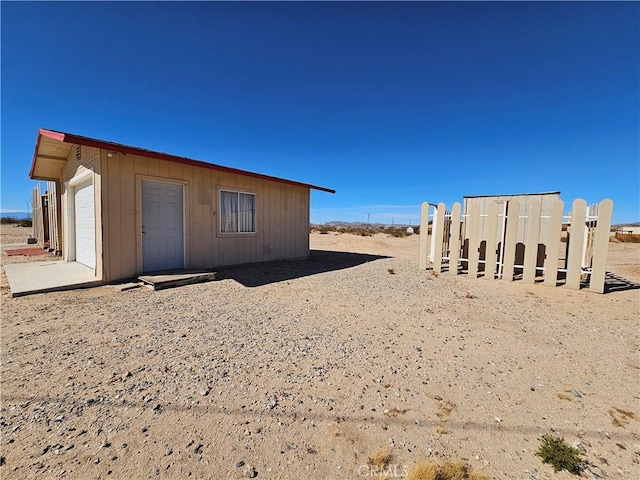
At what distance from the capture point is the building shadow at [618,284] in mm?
6111

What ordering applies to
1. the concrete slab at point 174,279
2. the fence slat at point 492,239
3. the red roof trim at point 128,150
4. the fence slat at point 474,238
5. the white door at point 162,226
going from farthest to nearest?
the fence slat at point 474,238
the fence slat at point 492,239
the white door at point 162,226
the concrete slab at point 174,279
the red roof trim at point 128,150

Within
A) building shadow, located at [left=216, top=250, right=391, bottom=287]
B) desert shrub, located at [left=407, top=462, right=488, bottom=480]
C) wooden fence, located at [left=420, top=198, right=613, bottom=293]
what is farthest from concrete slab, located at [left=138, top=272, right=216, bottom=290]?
wooden fence, located at [left=420, top=198, right=613, bottom=293]

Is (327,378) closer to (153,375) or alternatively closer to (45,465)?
(153,375)

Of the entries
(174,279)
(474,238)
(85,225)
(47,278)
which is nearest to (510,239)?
(474,238)

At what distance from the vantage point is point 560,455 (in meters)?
1.65

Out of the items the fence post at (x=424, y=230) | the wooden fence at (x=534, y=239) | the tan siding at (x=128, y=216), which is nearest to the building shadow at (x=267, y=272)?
the tan siding at (x=128, y=216)

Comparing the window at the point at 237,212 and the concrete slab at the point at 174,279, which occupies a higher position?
the window at the point at 237,212

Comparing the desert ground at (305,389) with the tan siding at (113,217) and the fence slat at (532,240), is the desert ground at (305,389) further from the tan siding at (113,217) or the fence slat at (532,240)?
the fence slat at (532,240)

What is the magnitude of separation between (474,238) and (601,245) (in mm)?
2278

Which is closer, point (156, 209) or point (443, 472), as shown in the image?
point (443, 472)

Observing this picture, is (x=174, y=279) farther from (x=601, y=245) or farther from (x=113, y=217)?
(x=601, y=245)

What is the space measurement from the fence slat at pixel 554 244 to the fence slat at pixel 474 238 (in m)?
1.39

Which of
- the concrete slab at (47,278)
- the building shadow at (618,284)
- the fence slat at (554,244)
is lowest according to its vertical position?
the concrete slab at (47,278)

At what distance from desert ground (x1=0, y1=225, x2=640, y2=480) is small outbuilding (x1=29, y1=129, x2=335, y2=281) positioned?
1.81 meters
